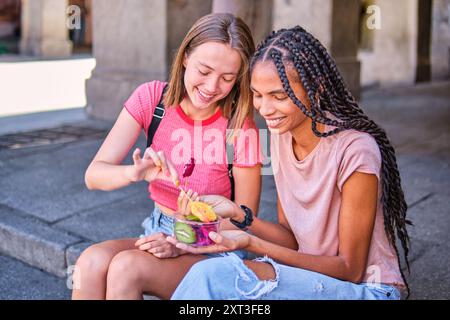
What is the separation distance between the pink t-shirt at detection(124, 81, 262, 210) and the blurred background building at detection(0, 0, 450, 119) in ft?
7.21

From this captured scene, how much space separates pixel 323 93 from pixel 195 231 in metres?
0.63

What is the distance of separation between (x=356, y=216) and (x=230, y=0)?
120 inches

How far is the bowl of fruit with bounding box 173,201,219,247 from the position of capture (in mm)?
2072

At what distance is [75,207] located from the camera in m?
4.32

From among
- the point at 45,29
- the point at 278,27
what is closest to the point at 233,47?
the point at 278,27

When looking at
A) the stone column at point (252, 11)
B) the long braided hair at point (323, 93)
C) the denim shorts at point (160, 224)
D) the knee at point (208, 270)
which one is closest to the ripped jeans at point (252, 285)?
the knee at point (208, 270)

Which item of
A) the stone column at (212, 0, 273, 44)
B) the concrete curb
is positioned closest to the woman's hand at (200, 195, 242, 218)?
the concrete curb

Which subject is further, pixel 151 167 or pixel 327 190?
pixel 151 167

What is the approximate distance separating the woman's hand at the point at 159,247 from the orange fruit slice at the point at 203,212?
19 cm

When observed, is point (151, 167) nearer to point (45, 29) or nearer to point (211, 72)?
point (211, 72)

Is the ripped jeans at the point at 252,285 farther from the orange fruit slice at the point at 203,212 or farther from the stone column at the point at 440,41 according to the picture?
the stone column at the point at 440,41

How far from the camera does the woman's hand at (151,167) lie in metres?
2.28
